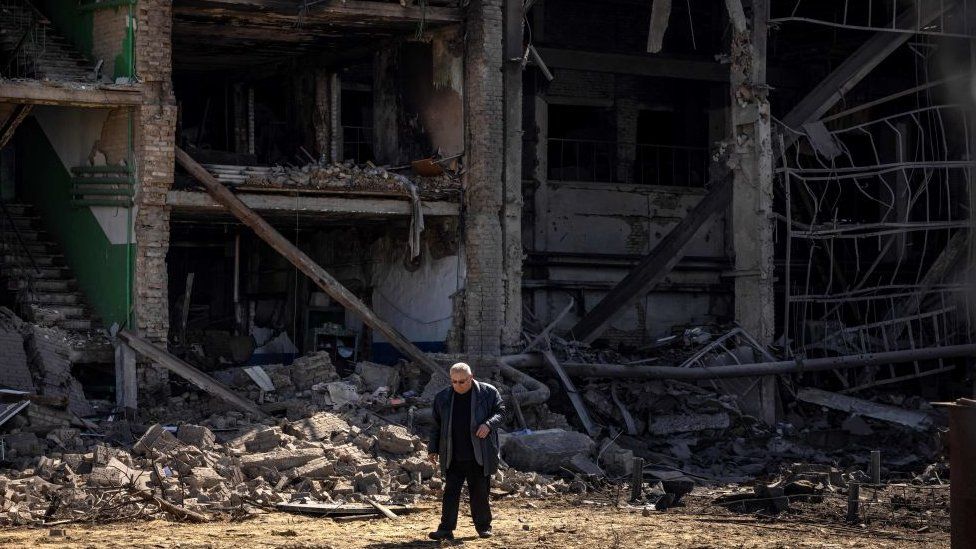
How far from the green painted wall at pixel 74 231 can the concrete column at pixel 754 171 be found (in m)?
8.75

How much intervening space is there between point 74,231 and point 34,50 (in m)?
2.45

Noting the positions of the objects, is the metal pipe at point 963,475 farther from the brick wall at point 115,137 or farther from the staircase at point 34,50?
the staircase at point 34,50

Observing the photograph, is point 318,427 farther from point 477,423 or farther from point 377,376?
point 477,423

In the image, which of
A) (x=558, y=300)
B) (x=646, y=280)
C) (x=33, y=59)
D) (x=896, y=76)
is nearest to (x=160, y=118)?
(x=33, y=59)

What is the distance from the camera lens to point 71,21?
19.8m

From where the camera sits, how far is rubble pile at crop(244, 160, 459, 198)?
760 inches

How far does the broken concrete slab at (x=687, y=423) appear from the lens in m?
19.9

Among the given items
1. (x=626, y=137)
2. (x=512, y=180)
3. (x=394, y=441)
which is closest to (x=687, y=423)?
(x=512, y=180)

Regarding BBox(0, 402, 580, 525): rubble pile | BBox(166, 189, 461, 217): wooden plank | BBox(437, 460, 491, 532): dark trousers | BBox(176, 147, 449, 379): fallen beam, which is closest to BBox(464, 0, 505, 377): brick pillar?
BBox(166, 189, 461, 217): wooden plank

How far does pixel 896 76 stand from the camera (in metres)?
27.6

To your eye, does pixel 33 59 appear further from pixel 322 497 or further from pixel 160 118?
pixel 322 497

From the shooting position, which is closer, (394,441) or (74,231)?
(394,441)

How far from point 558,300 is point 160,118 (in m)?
9.15

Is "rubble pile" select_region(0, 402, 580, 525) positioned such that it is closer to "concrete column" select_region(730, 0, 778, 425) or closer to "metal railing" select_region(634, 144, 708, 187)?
"concrete column" select_region(730, 0, 778, 425)
